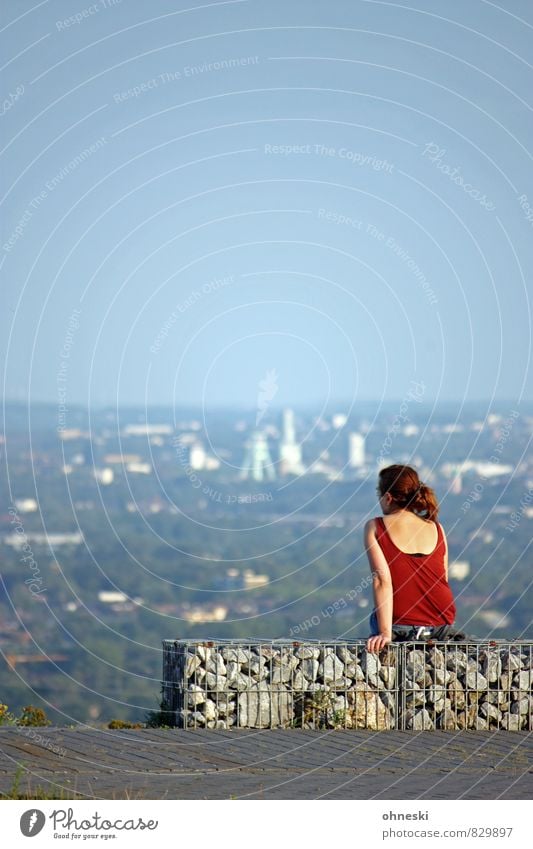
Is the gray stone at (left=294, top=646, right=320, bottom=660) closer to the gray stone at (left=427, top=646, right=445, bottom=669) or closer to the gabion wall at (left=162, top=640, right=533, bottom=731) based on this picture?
the gabion wall at (left=162, top=640, right=533, bottom=731)

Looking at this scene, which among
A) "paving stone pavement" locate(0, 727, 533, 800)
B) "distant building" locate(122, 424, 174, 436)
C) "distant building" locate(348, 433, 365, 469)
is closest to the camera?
"paving stone pavement" locate(0, 727, 533, 800)

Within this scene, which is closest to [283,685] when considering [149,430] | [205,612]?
[205,612]

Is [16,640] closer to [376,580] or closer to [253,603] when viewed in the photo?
[253,603]

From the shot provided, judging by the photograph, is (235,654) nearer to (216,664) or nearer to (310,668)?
(216,664)

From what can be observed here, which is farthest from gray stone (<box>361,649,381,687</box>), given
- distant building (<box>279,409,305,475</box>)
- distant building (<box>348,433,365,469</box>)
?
distant building (<box>348,433,365,469</box>)

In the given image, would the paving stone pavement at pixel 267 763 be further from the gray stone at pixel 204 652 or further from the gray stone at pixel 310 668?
the gray stone at pixel 204 652
